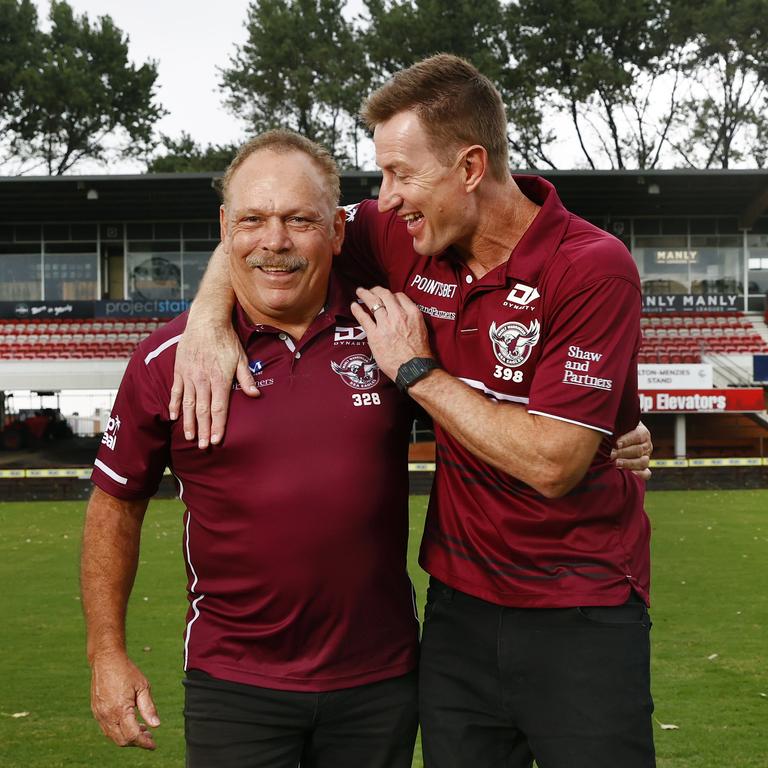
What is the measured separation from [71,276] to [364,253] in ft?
102

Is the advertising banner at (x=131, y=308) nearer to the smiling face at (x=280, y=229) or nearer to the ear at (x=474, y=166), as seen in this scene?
the smiling face at (x=280, y=229)

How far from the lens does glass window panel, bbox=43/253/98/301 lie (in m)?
32.4

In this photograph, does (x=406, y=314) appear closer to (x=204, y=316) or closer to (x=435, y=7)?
(x=204, y=316)

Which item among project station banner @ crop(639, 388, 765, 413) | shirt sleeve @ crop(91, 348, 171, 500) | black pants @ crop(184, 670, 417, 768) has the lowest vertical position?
black pants @ crop(184, 670, 417, 768)

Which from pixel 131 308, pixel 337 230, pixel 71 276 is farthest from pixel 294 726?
pixel 71 276

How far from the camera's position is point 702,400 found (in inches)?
888

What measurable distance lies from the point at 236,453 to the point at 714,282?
104 ft

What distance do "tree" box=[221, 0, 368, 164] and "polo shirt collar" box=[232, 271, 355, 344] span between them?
38.7 metres

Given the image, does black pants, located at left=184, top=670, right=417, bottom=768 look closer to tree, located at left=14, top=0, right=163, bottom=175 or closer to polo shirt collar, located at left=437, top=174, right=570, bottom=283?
polo shirt collar, located at left=437, top=174, right=570, bottom=283

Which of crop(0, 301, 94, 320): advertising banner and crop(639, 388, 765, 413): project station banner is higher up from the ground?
crop(0, 301, 94, 320): advertising banner

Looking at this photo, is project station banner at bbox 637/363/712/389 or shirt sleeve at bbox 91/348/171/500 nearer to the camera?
shirt sleeve at bbox 91/348/171/500

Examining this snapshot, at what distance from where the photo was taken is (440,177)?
2.83 m

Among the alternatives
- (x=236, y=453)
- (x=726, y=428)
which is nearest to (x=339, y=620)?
(x=236, y=453)

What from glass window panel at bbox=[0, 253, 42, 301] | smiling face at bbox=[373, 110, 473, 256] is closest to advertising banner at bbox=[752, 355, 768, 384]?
glass window panel at bbox=[0, 253, 42, 301]
